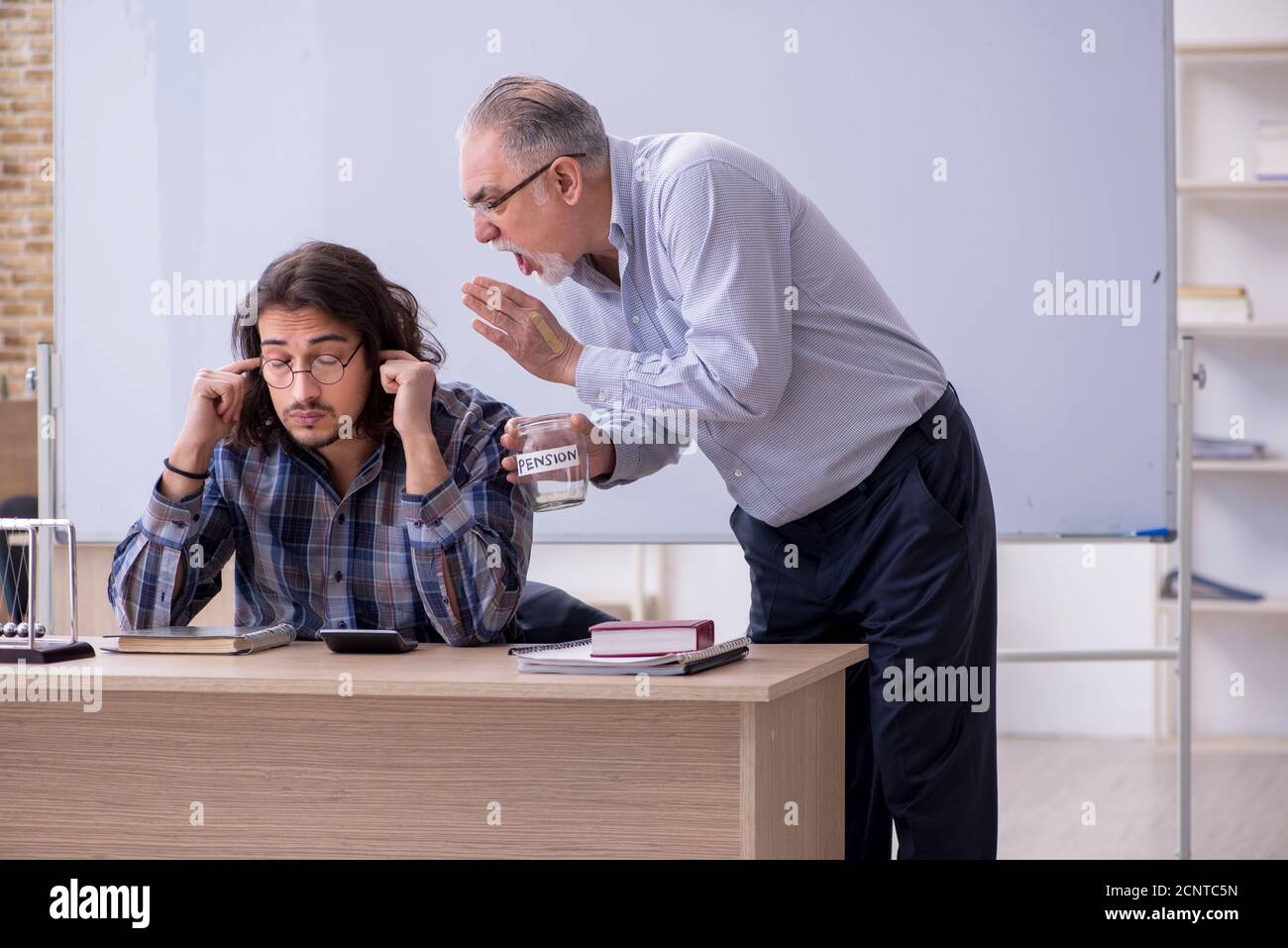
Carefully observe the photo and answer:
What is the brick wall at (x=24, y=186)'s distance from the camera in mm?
5500

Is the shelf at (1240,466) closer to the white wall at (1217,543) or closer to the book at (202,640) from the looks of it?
the white wall at (1217,543)

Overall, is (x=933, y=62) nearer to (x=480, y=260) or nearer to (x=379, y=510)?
(x=480, y=260)

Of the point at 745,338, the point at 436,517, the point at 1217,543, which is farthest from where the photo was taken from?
the point at 1217,543

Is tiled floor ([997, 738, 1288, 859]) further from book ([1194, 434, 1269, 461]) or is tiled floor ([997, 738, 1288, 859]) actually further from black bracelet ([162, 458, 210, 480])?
black bracelet ([162, 458, 210, 480])

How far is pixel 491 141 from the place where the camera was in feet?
6.00

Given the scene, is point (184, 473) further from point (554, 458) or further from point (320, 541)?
point (554, 458)

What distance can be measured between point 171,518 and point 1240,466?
3464 mm

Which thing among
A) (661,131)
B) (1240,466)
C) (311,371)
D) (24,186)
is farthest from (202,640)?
(24,186)

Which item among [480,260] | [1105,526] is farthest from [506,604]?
[1105,526]

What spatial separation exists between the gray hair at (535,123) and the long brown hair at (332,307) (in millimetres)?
322

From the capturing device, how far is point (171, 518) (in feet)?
6.50

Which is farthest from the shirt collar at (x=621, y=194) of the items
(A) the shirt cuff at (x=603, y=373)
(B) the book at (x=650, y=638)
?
(B) the book at (x=650, y=638)

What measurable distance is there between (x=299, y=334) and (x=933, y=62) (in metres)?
1.47
